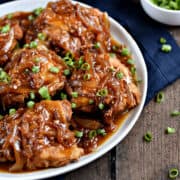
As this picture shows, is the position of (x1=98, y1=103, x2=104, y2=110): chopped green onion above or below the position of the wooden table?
above

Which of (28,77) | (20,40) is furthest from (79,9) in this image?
(28,77)

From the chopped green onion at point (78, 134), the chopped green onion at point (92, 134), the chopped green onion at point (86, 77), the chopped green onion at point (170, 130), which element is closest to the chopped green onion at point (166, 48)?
the chopped green onion at point (170, 130)

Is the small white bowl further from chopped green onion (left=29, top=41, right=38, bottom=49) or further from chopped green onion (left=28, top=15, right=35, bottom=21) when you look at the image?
chopped green onion (left=29, top=41, right=38, bottom=49)

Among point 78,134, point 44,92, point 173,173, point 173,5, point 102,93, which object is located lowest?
point 173,173

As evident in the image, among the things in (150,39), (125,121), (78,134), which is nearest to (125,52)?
(150,39)

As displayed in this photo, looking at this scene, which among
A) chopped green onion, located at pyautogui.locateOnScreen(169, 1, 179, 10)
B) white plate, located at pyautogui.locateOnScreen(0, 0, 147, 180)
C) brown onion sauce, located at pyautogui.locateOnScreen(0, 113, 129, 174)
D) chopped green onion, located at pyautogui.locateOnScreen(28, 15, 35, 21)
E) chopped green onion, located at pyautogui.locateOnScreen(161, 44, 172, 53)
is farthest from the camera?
chopped green onion, located at pyautogui.locateOnScreen(169, 1, 179, 10)

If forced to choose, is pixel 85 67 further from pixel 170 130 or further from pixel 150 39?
pixel 150 39

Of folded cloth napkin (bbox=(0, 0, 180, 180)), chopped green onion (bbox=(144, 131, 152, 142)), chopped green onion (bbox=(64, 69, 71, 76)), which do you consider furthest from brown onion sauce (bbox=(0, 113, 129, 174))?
chopped green onion (bbox=(64, 69, 71, 76))

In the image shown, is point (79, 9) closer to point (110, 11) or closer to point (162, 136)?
point (110, 11)

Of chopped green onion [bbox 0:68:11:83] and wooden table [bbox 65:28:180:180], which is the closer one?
wooden table [bbox 65:28:180:180]
